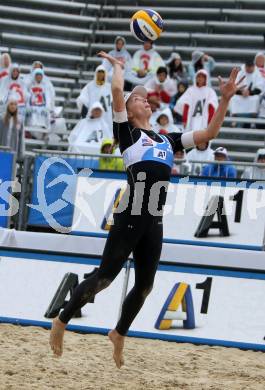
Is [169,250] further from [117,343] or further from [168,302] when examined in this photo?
[117,343]

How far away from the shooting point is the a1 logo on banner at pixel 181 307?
8547 mm

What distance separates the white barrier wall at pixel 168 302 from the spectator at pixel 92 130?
5.25 meters

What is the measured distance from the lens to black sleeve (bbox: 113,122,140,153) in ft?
21.3

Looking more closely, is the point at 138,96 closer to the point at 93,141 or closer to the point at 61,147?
the point at 93,141

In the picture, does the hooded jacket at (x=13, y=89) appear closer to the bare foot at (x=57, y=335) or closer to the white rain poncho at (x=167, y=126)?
the white rain poncho at (x=167, y=126)

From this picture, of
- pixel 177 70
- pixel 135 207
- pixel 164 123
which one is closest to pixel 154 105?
pixel 164 123

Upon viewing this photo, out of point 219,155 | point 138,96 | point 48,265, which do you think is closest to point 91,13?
point 219,155

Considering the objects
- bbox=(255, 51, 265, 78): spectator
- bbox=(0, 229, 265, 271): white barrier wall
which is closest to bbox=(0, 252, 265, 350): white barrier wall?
bbox=(0, 229, 265, 271): white barrier wall

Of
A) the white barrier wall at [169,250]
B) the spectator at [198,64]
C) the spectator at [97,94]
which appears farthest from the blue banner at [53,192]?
the spectator at [198,64]

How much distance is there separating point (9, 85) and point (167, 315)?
848 cm

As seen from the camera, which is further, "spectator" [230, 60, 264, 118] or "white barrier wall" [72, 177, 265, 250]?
"spectator" [230, 60, 264, 118]

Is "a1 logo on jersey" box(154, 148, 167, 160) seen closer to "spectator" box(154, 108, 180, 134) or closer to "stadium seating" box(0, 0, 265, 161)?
"spectator" box(154, 108, 180, 134)

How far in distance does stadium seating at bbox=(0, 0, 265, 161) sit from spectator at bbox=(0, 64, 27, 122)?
2.01m

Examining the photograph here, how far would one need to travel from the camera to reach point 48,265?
898 centimetres
